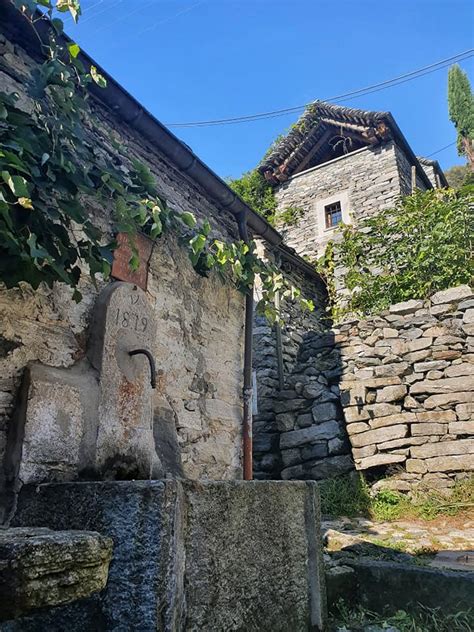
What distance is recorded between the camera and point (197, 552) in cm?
162

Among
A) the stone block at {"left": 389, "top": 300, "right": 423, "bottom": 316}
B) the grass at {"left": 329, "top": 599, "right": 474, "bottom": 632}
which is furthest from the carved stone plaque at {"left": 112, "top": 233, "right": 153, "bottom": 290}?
the stone block at {"left": 389, "top": 300, "right": 423, "bottom": 316}

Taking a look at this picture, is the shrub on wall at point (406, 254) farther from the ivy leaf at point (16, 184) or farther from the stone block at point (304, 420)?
the ivy leaf at point (16, 184)

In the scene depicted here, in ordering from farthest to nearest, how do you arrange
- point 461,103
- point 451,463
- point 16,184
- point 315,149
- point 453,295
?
point 461,103 < point 315,149 < point 453,295 < point 451,463 < point 16,184

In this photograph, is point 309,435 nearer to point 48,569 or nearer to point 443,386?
point 443,386

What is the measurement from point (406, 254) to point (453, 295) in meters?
2.17

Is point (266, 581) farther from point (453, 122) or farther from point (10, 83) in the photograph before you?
point (453, 122)

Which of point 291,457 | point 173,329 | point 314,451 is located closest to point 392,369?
point 314,451

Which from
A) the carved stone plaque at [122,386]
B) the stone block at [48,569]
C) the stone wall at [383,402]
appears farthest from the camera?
the stone wall at [383,402]

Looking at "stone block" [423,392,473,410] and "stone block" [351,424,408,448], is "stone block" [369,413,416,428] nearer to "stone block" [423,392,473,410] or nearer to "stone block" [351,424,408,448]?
"stone block" [351,424,408,448]

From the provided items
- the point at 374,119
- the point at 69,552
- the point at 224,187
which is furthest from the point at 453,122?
the point at 69,552

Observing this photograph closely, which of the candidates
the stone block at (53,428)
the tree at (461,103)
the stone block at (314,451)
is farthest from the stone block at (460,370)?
the tree at (461,103)

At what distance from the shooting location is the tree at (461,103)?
70.0 feet

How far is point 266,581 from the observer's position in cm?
187

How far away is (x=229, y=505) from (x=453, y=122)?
82.0ft
